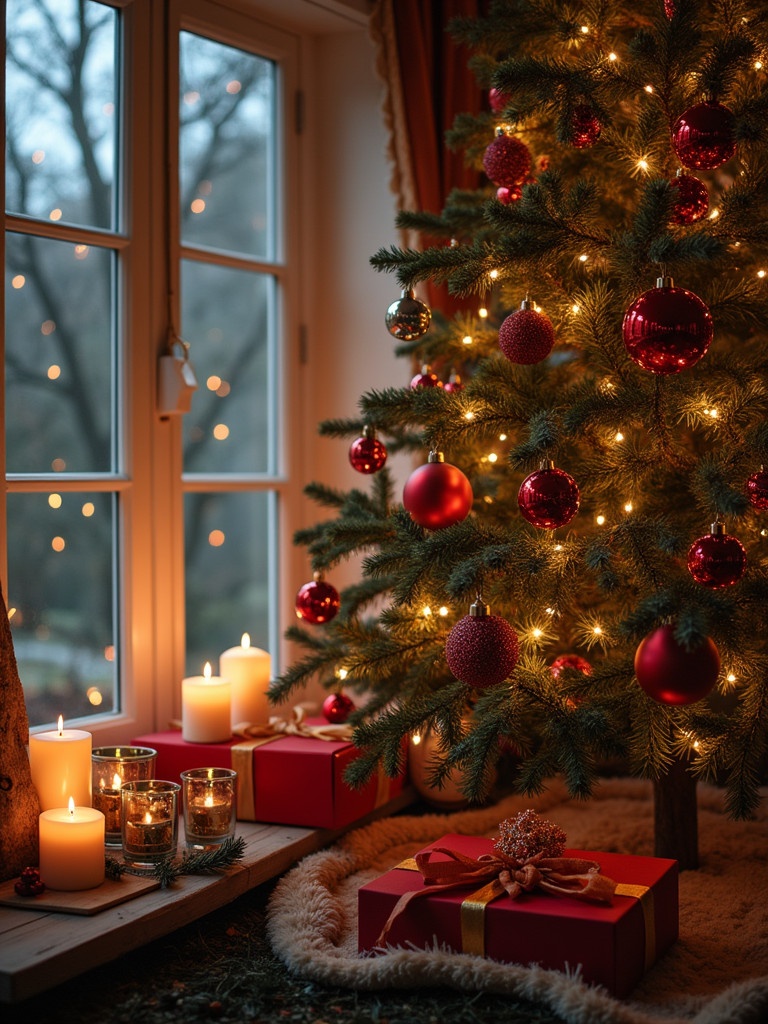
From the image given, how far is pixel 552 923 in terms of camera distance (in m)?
1.47

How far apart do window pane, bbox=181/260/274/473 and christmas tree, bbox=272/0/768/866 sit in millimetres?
561

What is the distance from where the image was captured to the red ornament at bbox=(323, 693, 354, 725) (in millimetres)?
2088

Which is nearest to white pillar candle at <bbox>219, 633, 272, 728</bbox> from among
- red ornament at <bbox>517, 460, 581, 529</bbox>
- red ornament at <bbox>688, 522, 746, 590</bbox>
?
red ornament at <bbox>517, 460, 581, 529</bbox>

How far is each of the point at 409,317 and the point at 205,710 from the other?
813mm

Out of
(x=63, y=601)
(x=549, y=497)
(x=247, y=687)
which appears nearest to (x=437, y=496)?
(x=549, y=497)

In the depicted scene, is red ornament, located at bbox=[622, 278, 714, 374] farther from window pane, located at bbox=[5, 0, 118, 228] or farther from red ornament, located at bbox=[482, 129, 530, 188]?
window pane, located at bbox=[5, 0, 118, 228]

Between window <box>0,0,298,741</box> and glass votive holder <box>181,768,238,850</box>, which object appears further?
window <box>0,0,298,741</box>

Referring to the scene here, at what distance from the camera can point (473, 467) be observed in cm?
203

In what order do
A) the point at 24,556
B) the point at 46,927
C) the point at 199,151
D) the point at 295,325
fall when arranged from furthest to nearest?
the point at 295,325
the point at 199,151
the point at 24,556
the point at 46,927

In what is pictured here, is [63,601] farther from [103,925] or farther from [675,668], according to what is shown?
[675,668]

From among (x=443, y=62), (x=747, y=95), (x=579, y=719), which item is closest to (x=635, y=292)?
(x=747, y=95)

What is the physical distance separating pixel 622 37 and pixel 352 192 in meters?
0.79

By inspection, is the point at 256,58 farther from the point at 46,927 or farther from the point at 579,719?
the point at 46,927

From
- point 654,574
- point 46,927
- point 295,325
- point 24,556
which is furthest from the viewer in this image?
point 295,325
